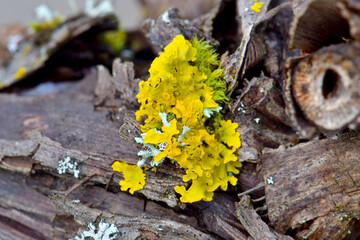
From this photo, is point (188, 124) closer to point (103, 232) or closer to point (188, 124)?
point (188, 124)

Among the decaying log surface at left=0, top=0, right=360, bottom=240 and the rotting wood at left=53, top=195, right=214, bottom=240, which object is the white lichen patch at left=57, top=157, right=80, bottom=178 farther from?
the rotting wood at left=53, top=195, right=214, bottom=240

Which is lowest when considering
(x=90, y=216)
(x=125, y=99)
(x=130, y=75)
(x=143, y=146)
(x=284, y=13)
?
(x=90, y=216)

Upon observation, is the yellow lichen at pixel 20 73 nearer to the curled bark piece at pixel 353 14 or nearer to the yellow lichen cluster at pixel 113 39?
the yellow lichen cluster at pixel 113 39

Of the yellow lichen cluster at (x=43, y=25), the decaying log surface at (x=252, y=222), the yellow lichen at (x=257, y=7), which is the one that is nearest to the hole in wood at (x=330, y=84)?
the decaying log surface at (x=252, y=222)

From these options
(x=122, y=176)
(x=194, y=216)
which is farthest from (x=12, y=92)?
(x=194, y=216)

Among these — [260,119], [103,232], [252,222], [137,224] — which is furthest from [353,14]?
[103,232]

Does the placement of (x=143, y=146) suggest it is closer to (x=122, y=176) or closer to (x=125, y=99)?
(x=122, y=176)
